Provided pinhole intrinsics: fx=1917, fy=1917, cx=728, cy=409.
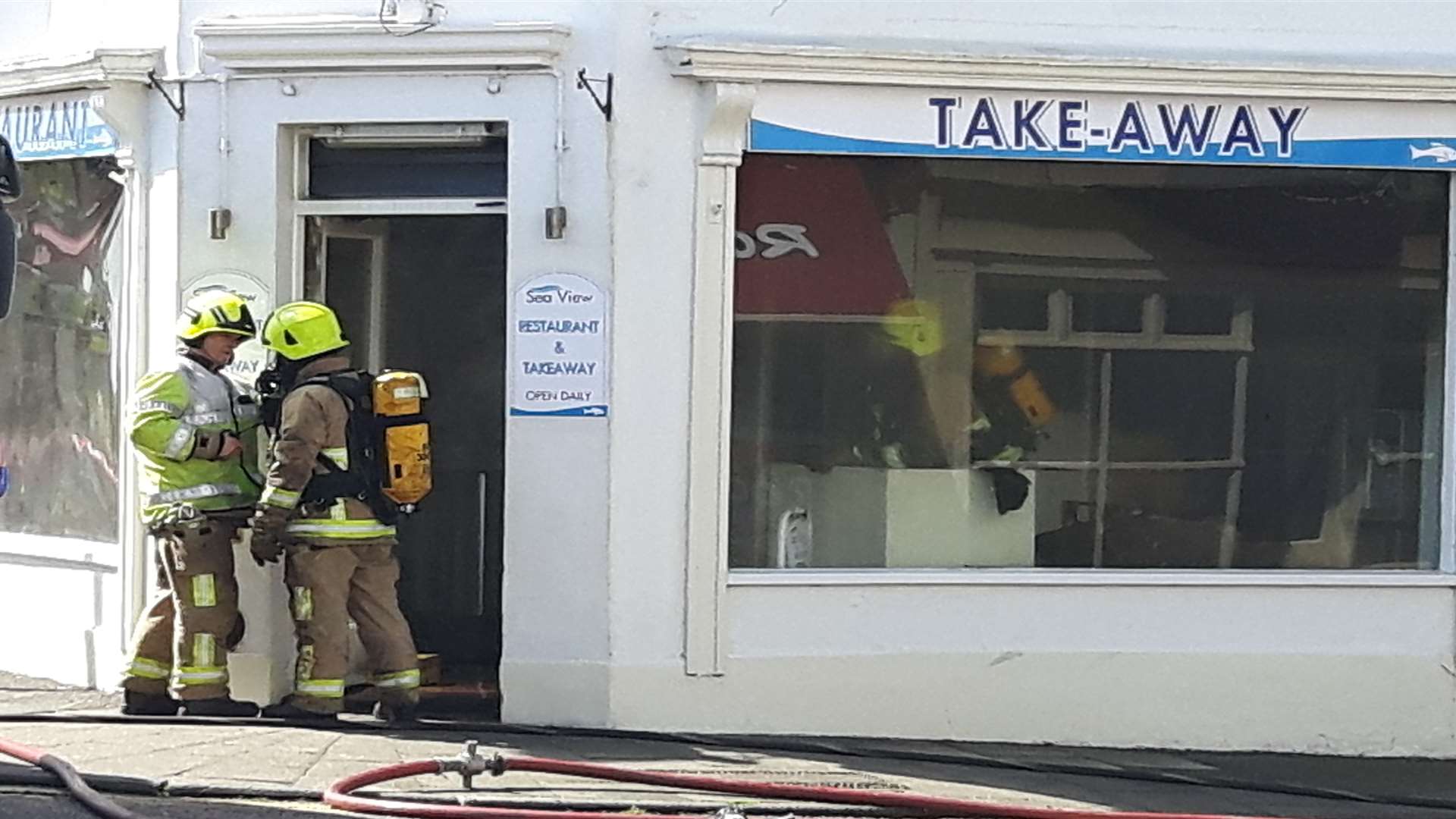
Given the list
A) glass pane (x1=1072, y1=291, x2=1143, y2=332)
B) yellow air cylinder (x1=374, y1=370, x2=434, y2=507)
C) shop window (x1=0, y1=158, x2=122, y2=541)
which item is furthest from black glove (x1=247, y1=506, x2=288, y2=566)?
glass pane (x1=1072, y1=291, x2=1143, y2=332)

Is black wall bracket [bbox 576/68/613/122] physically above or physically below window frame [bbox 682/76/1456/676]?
above

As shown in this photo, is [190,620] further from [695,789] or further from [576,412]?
[695,789]

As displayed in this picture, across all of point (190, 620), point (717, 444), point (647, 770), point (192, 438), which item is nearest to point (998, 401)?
point (717, 444)

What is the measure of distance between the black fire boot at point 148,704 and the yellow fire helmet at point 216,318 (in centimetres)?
162

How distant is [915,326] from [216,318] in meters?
3.21

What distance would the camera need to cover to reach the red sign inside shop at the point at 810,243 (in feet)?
28.9

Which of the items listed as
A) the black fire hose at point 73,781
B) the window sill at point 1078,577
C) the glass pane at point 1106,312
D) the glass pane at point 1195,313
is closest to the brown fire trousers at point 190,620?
the black fire hose at point 73,781

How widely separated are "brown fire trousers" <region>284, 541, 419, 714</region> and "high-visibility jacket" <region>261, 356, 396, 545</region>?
0.07 metres

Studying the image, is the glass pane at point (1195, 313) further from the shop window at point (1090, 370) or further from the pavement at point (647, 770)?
the pavement at point (647, 770)

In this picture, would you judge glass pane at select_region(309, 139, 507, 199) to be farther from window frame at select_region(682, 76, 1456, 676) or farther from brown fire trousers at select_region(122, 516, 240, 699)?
brown fire trousers at select_region(122, 516, 240, 699)

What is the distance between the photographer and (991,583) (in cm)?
888

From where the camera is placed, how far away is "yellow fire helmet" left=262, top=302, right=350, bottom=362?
8.52m

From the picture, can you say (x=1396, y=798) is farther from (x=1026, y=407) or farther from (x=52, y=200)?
(x=52, y=200)

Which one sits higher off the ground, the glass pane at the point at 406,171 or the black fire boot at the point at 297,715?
the glass pane at the point at 406,171
